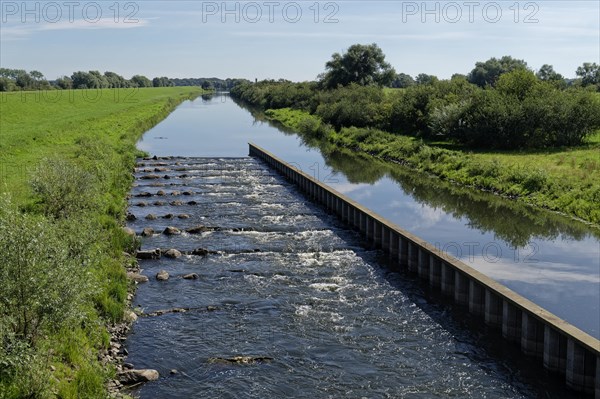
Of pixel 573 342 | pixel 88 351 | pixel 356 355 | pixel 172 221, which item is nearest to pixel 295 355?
pixel 356 355

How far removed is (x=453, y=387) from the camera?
17.8 metres

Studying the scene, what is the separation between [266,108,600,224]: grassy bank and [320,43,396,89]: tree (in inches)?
2587

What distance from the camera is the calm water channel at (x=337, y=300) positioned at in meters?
18.1

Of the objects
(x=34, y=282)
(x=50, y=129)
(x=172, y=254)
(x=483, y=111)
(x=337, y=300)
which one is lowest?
(x=337, y=300)

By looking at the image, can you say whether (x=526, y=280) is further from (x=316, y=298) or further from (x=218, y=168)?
(x=218, y=168)

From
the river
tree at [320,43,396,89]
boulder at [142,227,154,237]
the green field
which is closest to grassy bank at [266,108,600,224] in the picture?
the river

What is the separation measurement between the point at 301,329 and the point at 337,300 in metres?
3.25

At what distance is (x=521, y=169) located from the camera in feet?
162

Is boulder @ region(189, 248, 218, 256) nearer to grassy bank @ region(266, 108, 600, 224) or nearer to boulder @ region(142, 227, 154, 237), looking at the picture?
boulder @ region(142, 227, 154, 237)

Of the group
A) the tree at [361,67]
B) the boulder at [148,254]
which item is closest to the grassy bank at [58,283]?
the boulder at [148,254]

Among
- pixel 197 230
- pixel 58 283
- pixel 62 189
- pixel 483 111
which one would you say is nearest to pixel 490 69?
pixel 483 111

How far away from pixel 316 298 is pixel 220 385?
772cm

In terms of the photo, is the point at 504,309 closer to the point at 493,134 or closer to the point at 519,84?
→ the point at 493,134

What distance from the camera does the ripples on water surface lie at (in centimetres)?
1777
